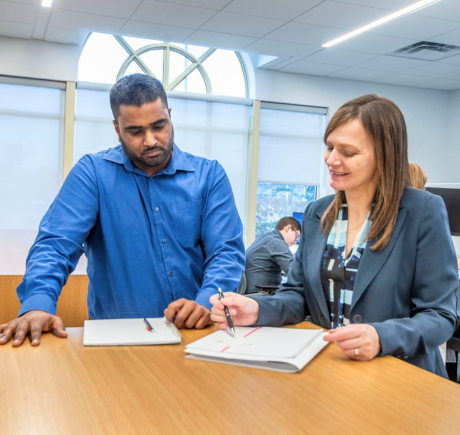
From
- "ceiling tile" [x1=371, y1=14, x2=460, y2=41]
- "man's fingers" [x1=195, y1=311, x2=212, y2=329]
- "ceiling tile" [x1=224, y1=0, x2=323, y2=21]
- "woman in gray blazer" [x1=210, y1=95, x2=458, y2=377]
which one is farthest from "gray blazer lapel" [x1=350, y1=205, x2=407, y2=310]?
"ceiling tile" [x1=371, y1=14, x2=460, y2=41]

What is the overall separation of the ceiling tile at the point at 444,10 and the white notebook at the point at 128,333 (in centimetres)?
465

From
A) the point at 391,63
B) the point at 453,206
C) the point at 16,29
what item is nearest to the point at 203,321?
the point at 453,206

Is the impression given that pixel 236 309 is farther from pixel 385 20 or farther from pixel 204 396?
pixel 385 20

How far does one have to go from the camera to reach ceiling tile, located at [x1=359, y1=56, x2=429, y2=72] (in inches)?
263

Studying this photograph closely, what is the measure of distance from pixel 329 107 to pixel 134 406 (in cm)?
758

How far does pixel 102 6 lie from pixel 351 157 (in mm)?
4485

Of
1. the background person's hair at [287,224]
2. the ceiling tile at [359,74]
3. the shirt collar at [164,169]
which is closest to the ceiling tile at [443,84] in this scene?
the ceiling tile at [359,74]

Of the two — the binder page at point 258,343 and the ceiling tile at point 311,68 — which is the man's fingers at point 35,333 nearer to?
the binder page at point 258,343

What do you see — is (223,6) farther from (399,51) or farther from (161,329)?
(161,329)

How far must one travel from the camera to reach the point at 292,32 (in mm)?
5688

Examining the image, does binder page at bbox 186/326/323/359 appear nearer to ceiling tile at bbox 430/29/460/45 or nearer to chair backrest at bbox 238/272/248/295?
chair backrest at bbox 238/272/248/295

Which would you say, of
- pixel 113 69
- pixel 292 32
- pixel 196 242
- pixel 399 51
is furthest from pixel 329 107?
pixel 196 242

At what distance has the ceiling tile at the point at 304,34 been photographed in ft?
18.1

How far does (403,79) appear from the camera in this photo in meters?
7.80
